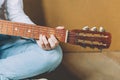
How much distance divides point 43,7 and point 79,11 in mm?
230

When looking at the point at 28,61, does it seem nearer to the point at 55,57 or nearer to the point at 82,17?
the point at 55,57

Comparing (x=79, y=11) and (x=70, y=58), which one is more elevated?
(x=79, y=11)

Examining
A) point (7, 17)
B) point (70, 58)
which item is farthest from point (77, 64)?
point (7, 17)

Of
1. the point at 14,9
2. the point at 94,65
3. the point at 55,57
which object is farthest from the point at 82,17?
the point at 55,57

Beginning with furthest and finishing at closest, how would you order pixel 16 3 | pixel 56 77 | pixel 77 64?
pixel 77 64 → pixel 56 77 → pixel 16 3

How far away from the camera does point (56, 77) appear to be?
1715 millimetres

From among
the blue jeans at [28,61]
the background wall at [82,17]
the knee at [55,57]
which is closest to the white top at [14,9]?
the blue jeans at [28,61]

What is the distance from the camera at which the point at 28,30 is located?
1.15 metres

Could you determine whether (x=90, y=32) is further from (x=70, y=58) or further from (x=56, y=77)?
(x=70, y=58)

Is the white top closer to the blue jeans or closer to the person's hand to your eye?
the blue jeans

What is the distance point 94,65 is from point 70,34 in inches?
31.0

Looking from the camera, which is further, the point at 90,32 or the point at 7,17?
the point at 7,17

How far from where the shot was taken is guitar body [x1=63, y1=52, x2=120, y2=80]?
171 centimetres

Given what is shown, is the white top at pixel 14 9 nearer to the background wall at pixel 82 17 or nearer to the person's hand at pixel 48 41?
the person's hand at pixel 48 41
